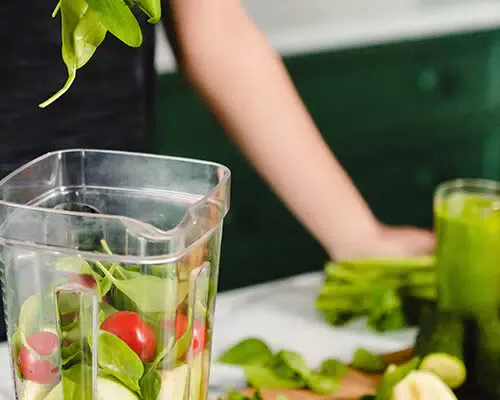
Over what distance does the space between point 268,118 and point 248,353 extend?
0.33 m

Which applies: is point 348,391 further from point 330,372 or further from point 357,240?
point 357,240

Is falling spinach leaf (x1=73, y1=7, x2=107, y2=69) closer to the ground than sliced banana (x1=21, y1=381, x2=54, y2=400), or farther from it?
farther from it

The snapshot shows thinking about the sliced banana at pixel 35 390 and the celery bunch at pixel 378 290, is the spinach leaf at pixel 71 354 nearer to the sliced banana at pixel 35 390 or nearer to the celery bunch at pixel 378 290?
the sliced banana at pixel 35 390

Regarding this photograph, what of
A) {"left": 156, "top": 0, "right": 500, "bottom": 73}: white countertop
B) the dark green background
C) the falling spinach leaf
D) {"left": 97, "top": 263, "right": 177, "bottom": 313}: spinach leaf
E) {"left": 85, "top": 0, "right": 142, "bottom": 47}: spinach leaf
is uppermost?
{"left": 85, "top": 0, "right": 142, "bottom": 47}: spinach leaf

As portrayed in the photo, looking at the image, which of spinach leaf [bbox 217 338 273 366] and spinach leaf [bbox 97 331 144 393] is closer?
spinach leaf [bbox 97 331 144 393]

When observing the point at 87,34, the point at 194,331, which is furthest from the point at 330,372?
the point at 87,34

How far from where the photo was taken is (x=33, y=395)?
2.26 feet

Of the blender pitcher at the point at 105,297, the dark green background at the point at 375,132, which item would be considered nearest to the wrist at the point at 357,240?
the blender pitcher at the point at 105,297

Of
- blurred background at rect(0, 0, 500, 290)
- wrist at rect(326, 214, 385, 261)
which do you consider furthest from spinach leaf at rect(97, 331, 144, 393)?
blurred background at rect(0, 0, 500, 290)

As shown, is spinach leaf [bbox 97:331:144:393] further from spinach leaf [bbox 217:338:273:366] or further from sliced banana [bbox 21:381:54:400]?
spinach leaf [bbox 217:338:273:366]

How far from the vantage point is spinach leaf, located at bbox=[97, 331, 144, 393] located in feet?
2.10

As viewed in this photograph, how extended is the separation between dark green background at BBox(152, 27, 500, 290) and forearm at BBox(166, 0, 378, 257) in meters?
0.85

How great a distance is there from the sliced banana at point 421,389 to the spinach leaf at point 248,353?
0.54 ft

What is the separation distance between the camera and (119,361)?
0.65 m
